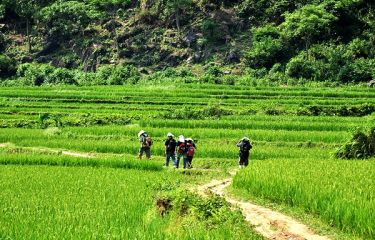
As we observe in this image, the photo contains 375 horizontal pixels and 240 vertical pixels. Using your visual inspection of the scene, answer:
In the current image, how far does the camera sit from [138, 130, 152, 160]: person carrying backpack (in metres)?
18.7

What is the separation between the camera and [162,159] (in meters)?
20.0

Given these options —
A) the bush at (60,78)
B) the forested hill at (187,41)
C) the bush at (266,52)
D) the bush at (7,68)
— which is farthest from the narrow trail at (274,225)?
the bush at (7,68)

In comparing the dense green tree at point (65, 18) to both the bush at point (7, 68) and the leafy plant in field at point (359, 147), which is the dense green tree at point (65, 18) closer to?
the bush at point (7, 68)

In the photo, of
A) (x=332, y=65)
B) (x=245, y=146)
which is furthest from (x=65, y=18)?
(x=245, y=146)

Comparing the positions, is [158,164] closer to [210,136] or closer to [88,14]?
[210,136]

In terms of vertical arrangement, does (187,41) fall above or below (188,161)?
above

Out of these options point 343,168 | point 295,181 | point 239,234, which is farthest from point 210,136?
point 239,234

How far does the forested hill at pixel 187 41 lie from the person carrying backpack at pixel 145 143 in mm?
25212

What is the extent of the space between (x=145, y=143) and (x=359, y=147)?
736 cm

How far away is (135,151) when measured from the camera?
20.8 m

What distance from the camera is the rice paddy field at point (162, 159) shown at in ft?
29.1

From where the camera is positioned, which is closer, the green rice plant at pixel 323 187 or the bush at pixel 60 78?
the green rice plant at pixel 323 187

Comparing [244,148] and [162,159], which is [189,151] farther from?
[162,159]

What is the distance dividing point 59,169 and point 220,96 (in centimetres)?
2073
